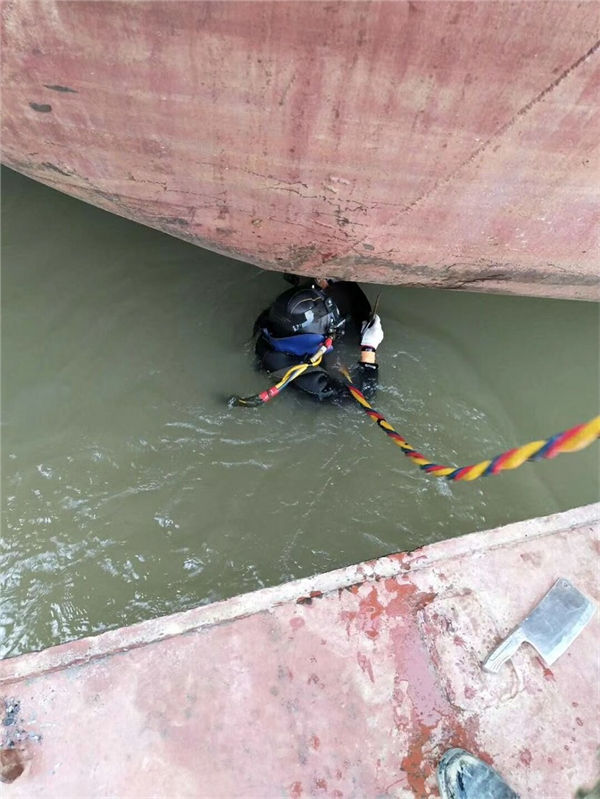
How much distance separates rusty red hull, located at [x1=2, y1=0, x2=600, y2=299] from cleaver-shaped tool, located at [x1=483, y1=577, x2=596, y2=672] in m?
1.68

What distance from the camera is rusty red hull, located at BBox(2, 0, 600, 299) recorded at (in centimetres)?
182

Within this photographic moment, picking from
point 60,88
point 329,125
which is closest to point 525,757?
point 329,125

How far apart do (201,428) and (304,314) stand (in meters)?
1.01

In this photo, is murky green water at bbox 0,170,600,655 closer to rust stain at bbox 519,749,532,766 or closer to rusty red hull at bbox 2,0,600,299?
rusty red hull at bbox 2,0,600,299

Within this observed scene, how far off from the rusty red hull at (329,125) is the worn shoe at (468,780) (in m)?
2.25

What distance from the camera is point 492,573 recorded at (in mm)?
2375

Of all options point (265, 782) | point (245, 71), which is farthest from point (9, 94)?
point (265, 782)

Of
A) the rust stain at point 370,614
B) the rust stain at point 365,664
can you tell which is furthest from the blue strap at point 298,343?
the rust stain at point 365,664

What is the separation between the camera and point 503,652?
2174mm

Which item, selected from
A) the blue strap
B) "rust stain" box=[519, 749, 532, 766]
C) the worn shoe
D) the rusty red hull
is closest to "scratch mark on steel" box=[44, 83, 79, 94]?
the rusty red hull

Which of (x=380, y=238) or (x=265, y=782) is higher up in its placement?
(x=380, y=238)

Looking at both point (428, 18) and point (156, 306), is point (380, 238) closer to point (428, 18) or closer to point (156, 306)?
point (428, 18)

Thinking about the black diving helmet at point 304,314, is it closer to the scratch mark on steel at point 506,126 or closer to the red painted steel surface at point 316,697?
the scratch mark on steel at point 506,126

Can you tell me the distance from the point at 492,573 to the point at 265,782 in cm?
129
